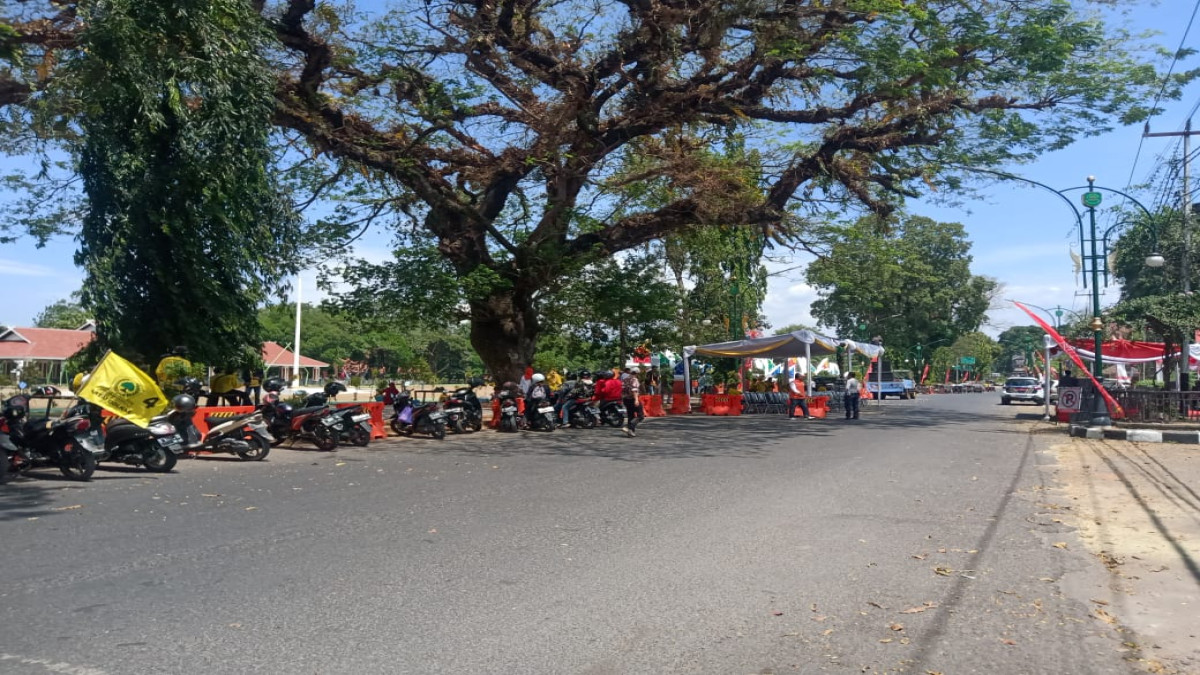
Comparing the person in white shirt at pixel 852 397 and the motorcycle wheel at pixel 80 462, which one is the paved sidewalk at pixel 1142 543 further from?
the person in white shirt at pixel 852 397

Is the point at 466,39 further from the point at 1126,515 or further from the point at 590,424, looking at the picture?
the point at 1126,515

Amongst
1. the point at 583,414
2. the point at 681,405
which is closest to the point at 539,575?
the point at 583,414

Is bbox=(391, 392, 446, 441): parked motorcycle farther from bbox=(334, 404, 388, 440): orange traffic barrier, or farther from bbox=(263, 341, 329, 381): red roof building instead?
bbox=(263, 341, 329, 381): red roof building

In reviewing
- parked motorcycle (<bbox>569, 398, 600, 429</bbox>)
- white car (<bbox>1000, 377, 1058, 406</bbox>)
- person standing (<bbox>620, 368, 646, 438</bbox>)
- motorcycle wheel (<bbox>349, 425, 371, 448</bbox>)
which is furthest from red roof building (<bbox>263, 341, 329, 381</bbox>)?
white car (<bbox>1000, 377, 1058, 406</bbox>)

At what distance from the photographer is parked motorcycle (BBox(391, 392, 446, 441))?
17.1 m

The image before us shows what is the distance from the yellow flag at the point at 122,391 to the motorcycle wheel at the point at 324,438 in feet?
9.92

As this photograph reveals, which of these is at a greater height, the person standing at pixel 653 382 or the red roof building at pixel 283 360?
the red roof building at pixel 283 360

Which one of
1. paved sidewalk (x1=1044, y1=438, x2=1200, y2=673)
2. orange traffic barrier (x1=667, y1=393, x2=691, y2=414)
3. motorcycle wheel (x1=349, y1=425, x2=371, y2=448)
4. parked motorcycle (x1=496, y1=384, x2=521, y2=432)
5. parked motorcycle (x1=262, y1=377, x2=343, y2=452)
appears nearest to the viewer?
paved sidewalk (x1=1044, y1=438, x2=1200, y2=673)

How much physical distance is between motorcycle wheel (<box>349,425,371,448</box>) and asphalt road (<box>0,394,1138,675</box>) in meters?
4.01

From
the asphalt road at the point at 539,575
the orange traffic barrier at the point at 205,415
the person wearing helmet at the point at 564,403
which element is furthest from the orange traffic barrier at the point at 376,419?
the asphalt road at the point at 539,575

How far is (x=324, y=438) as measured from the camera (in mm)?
14109

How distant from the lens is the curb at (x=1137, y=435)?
16578 millimetres

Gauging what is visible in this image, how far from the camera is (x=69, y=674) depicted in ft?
12.7

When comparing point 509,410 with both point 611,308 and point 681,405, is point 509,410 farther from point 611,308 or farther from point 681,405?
point 681,405
